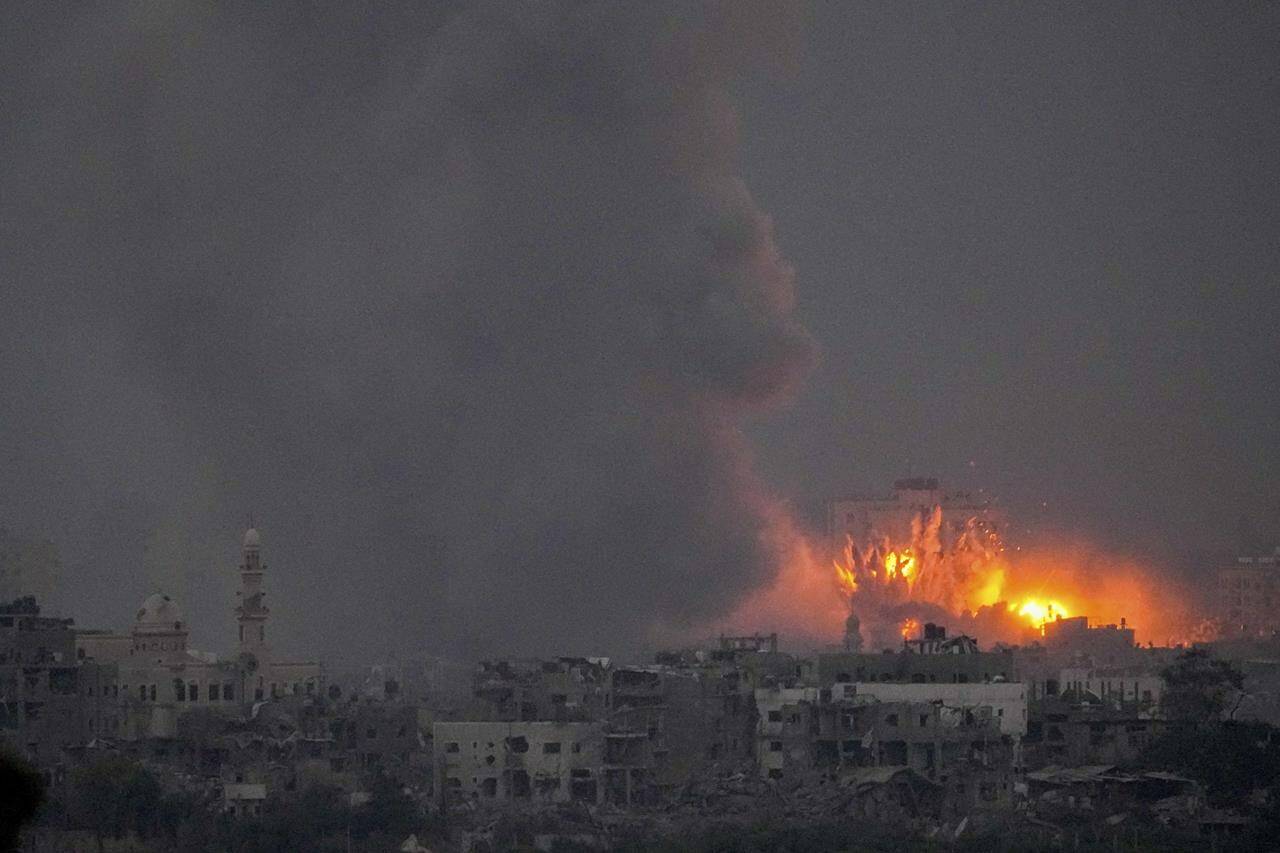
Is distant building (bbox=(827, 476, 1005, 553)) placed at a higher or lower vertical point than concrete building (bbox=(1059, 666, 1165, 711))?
higher

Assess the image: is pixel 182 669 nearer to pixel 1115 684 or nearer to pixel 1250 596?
pixel 1115 684

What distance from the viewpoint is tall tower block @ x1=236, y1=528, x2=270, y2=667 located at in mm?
43625

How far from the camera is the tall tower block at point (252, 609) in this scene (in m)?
43.6

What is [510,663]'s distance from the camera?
43938 millimetres

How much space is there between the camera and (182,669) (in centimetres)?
4072

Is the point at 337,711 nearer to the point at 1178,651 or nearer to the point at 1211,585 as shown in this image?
the point at 1178,651

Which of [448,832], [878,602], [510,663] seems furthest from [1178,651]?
[448,832]

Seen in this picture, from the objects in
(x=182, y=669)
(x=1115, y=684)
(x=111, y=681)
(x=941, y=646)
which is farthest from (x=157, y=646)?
(x=1115, y=684)

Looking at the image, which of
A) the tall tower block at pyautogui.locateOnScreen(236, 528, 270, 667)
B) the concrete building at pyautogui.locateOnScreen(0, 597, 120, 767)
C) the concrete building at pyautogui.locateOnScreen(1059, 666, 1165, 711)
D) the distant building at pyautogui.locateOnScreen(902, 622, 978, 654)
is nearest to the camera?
the concrete building at pyautogui.locateOnScreen(0, 597, 120, 767)

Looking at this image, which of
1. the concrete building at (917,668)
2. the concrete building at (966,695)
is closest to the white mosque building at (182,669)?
the concrete building at (917,668)

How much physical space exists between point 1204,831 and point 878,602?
31.9m

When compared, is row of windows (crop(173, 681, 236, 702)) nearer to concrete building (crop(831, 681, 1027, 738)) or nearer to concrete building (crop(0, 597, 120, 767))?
concrete building (crop(0, 597, 120, 767))

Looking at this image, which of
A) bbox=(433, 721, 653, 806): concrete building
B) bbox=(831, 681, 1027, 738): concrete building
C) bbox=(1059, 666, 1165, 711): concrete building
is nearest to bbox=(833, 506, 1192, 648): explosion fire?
bbox=(1059, 666, 1165, 711): concrete building

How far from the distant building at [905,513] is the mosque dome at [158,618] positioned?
A: 89.0ft
